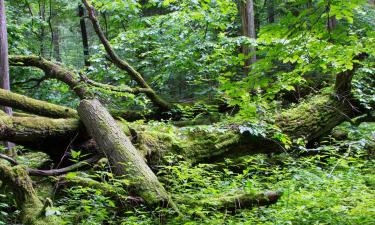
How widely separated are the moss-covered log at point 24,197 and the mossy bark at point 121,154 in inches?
41.6

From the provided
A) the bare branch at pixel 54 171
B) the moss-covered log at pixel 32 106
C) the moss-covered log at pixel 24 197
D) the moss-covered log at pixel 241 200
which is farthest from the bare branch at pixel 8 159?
the moss-covered log at pixel 241 200

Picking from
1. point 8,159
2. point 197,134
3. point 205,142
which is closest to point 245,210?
point 205,142

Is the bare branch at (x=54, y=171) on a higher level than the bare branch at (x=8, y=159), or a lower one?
lower

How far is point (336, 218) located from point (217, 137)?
9.75 feet

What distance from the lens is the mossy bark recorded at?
4281mm

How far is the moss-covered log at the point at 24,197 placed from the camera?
3.62 meters

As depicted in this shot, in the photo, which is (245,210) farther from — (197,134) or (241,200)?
(197,134)

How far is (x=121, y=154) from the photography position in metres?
4.82

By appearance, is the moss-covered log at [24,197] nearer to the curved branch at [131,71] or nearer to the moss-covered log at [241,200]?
the moss-covered log at [241,200]

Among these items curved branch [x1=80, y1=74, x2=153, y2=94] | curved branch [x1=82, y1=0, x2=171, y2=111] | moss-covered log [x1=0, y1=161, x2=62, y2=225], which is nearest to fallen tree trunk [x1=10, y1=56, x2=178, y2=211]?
curved branch [x1=80, y1=74, x2=153, y2=94]

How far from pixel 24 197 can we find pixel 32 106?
7.49 ft

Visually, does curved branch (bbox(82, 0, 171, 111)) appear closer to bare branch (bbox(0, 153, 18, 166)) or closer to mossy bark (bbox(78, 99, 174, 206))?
mossy bark (bbox(78, 99, 174, 206))

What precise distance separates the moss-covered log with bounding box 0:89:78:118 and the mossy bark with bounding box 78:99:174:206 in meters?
0.54

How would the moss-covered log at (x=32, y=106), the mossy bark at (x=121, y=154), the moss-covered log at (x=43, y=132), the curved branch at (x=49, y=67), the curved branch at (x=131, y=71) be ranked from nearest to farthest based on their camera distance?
the mossy bark at (x=121, y=154) → the moss-covered log at (x=43, y=132) → the moss-covered log at (x=32, y=106) → the curved branch at (x=49, y=67) → the curved branch at (x=131, y=71)
